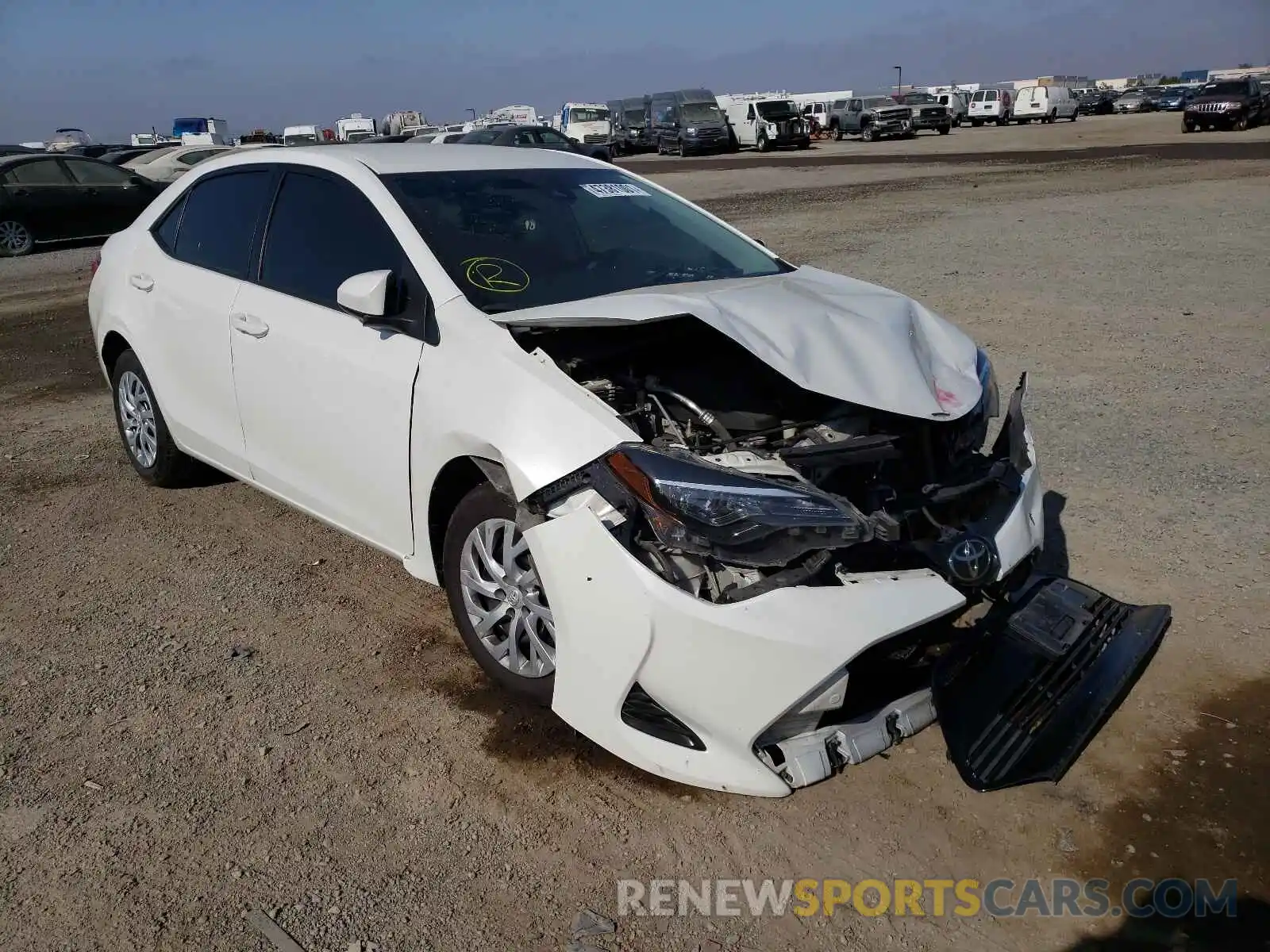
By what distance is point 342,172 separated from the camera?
13.5 feet

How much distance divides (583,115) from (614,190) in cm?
4094

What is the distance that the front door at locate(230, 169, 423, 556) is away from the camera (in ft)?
12.0

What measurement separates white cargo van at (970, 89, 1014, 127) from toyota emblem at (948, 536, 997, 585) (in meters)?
56.8

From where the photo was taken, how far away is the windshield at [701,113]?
135ft

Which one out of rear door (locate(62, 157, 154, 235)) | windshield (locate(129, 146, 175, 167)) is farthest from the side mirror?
windshield (locate(129, 146, 175, 167))

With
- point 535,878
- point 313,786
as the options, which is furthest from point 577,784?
point 313,786

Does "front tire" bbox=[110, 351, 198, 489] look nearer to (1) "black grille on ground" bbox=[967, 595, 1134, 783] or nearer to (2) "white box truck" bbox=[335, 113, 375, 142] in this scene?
(1) "black grille on ground" bbox=[967, 595, 1134, 783]

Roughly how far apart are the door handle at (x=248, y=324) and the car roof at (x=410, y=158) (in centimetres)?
68

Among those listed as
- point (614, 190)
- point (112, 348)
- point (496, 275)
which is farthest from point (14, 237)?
point (496, 275)

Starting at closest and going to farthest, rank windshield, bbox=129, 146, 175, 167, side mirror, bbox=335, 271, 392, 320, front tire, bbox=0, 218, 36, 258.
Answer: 1. side mirror, bbox=335, 271, 392, 320
2. front tire, bbox=0, 218, 36, 258
3. windshield, bbox=129, 146, 175, 167

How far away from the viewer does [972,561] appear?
2900mm

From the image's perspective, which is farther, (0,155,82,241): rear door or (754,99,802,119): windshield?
(754,99,802,119): windshield

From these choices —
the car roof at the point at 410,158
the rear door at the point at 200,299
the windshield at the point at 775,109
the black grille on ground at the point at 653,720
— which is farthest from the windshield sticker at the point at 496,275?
the windshield at the point at 775,109

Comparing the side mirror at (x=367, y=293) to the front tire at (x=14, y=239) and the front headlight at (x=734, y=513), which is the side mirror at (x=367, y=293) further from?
the front tire at (x=14, y=239)
